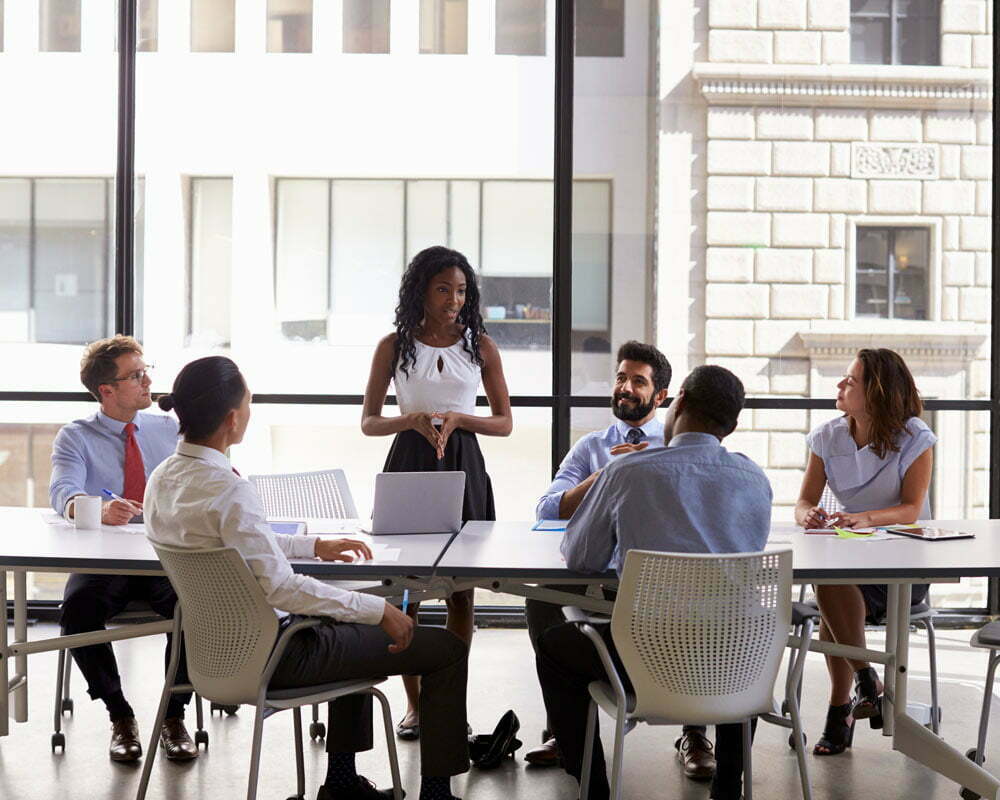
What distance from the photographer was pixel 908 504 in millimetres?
4027

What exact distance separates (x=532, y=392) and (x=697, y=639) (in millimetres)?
3290

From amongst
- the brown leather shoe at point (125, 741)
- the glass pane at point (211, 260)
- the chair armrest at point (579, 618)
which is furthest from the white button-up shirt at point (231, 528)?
the glass pane at point (211, 260)

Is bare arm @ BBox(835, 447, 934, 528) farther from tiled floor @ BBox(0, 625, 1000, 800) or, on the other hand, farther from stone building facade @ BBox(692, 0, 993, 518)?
stone building facade @ BBox(692, 0, 993, 518)

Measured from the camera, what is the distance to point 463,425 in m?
4.18

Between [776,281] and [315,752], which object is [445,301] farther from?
[776,281]

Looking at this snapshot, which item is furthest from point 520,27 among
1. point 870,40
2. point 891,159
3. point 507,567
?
point 507,567

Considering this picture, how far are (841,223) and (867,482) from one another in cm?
230

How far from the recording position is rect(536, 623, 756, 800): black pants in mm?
3145

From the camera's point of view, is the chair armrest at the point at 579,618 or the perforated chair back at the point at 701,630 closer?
the perforated chair back at the point at 701,630

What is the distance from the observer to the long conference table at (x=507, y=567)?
10.1ft

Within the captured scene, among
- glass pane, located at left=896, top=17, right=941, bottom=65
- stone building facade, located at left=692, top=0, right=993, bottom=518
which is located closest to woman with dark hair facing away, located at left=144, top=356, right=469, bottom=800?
stone building facade, located at left=692, top=0, right=993, bottom=518

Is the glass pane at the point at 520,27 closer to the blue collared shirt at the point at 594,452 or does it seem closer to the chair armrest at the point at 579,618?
Result: the blue collared shirt at the point at 594,452

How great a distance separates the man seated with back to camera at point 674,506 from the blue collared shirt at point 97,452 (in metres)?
1.71

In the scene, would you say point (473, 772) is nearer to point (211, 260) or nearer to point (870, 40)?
point (211, 260)
